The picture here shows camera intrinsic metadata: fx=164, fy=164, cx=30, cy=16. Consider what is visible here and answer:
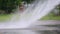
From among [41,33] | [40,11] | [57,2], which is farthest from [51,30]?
[57,2]

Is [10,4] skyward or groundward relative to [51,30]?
groundward

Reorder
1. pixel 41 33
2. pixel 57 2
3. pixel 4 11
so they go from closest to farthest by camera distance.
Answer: pixel 41 33 < pixel 57 2 < pixel 4 11

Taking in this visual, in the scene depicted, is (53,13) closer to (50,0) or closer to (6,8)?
(50,0)

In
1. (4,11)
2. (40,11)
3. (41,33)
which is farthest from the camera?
(4,11)

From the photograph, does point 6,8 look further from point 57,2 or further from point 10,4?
point 57,2

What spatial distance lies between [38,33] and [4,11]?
3504 millimetres

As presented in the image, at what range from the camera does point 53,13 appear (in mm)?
5660

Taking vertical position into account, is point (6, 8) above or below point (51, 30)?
below

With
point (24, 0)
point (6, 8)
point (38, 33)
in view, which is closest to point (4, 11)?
point (6, 8)

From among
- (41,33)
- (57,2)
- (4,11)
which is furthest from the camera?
(4,11)

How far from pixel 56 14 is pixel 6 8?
2165 millimetres

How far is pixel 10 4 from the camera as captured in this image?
6805 mm

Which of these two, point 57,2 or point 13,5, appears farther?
point 13,5

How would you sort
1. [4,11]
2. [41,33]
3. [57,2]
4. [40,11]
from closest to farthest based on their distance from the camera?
1. [41,33]
2. [40,11]
3. [57,2]
4. [4,11]
